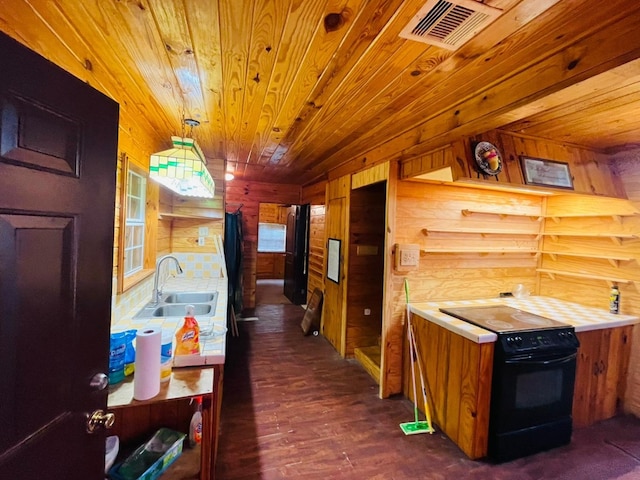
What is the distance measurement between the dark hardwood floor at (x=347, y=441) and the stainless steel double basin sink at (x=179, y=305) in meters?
0.84

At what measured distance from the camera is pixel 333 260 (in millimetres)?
3834

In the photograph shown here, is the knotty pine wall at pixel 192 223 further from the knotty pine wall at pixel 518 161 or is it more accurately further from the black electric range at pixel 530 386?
the black electric range at pixel 530 386

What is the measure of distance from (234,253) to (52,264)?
4.03 m

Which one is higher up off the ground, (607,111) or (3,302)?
(607,111)

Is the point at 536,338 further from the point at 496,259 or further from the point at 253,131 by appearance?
the point at 253,131

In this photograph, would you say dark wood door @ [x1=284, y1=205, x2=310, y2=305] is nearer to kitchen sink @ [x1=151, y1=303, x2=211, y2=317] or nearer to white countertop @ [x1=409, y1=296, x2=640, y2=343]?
kitchen sink @ [x1=151, y1=303, x2=211, y2=317]

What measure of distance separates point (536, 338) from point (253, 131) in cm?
273

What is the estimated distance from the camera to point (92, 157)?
0.94m

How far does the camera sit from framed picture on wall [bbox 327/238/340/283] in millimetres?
3664

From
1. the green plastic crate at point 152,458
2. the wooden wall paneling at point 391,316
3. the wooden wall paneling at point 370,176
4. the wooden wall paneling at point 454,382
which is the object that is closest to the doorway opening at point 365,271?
the wooden wall paneling at point 370,176

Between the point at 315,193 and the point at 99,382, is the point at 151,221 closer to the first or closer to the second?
the point at 99,382

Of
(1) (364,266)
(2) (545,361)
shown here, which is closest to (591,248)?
(2) (545,361)

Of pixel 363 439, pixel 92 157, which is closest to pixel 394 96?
pixel 92 157

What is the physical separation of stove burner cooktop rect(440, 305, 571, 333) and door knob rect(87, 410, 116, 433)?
2122mm
